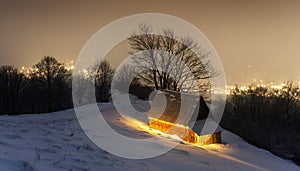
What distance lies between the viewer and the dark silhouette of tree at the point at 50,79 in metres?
49.5

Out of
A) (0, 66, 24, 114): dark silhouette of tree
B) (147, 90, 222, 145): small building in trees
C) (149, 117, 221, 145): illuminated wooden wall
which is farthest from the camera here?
(0, 66, 24, 114): dark silhouette of tree

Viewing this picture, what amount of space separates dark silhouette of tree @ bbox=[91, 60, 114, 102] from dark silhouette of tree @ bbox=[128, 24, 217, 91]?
2100 centimetres

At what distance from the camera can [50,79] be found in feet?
164

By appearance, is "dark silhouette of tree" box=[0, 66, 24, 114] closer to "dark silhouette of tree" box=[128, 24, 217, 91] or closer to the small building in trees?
"dark silhouette of tree" box=[128, 24, 217, 91]

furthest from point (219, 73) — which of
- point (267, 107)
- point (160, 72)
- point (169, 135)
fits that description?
point (267, 107)

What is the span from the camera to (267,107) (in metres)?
55.4

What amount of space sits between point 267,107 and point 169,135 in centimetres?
4164

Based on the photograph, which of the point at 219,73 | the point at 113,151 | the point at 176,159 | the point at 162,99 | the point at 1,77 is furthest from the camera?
the point at 1,77

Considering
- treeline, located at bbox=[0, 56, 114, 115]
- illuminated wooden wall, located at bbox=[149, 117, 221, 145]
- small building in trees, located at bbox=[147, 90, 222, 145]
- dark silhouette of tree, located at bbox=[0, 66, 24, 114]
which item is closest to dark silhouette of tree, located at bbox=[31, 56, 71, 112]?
treeline, located at bbox=[0, 56, 114, 115]

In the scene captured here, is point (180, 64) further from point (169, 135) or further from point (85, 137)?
point (85, 137)

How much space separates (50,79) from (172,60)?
24959 mm

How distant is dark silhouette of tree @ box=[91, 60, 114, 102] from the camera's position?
56656 mm

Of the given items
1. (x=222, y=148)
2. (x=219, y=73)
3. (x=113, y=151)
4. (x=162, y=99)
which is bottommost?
(x=222, y=148)

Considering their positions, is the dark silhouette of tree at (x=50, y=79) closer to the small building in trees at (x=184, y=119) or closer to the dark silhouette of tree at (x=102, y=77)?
the dark silhouette of tree at (x=102, y=77)
